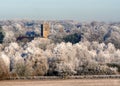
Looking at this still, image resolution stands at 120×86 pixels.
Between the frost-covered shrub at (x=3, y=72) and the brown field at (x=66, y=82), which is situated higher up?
the frost-covered shrub at (x=3, y=72)

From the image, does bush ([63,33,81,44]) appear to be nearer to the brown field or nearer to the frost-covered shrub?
the frost-covered shrub

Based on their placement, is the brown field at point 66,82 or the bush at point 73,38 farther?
the bush at point 73,38

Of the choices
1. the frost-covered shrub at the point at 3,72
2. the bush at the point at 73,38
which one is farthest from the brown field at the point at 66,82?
the bush at the point at 73,38

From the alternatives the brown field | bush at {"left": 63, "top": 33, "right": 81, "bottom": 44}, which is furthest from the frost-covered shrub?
bush at {"left": 63, "top": 33, "right": 81, "bottom": 44}

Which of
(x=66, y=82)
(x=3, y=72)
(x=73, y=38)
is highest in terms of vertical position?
(x=73, y=38)

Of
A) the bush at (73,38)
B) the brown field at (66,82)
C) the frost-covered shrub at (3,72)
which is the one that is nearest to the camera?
the brown field at (66,82)

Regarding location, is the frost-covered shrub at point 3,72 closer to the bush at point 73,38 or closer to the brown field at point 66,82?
the brown field at point 66,82

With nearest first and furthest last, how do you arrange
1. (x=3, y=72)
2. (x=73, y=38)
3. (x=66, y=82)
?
(x=66, y=82)
(x=3, y=72)
(x=73, y=38)

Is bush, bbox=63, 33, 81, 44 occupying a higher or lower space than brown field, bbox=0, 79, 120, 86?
higher

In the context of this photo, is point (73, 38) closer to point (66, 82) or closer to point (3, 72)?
point (3, 72)

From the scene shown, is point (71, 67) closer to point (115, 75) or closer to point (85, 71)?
point (85, 71)

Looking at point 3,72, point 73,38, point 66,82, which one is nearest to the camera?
point 66,82

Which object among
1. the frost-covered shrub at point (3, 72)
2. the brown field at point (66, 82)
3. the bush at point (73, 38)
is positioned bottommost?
the brown field at point (66, 82)

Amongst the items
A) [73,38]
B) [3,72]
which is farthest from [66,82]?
[73,38]
